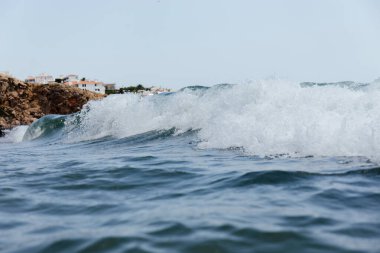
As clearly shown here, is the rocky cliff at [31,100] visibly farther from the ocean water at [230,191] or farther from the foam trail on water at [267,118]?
the ocean water at [230,191]

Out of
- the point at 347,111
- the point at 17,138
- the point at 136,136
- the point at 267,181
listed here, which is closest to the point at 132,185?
the point at 267,181

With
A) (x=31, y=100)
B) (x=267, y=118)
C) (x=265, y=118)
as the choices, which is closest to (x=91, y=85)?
(x=31, y=100)

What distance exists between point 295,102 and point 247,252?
629cm

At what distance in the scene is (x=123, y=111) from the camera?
13758 millimetres

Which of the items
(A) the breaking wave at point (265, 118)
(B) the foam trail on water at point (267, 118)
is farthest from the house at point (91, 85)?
(B) the foam trail on water at point (267, 118)

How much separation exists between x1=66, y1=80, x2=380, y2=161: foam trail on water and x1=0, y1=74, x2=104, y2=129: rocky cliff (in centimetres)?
2379

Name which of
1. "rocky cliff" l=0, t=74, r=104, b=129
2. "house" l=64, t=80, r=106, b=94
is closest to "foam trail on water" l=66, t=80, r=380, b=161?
"rocky cliff" l=0, t=74, r=104, b=129

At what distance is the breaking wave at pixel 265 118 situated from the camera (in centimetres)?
577

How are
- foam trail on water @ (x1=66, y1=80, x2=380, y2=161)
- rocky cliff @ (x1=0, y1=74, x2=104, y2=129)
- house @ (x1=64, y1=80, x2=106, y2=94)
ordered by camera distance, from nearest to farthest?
foam trail on water @ (x1=66, y1=80, x2=380, y2=161)
rocky cliff @ (x1=0, y1=74, x2=104, y2=129)
house @ (x1=64, y1=80, x2=106, y2=94)

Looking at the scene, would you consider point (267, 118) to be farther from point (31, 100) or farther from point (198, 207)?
point (31, 100)

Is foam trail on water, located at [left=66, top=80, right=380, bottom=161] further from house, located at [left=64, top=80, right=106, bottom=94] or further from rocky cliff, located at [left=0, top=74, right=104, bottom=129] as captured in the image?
house, located at [left=64, top=80, right=106, bottom=94]

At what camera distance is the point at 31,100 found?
39656 millimetres

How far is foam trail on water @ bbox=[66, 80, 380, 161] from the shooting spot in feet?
18.9

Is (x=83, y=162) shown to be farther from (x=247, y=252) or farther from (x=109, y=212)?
(x=247, y=252)
